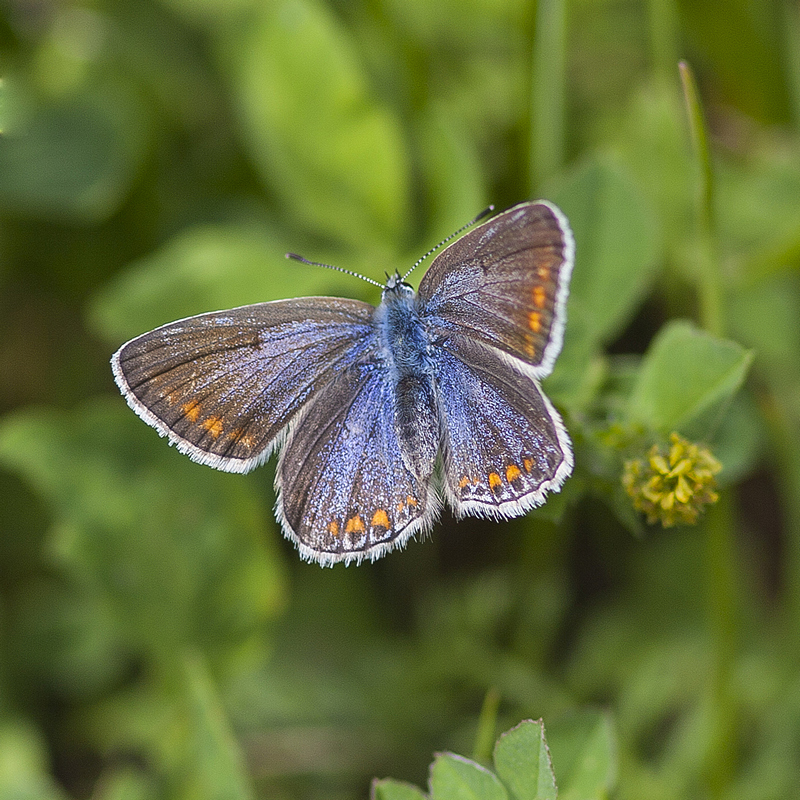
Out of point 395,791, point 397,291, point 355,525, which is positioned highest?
point 397,291

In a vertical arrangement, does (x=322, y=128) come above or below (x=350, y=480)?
above

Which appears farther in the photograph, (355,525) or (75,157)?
(75,157)

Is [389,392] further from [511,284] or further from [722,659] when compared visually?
[722,659]

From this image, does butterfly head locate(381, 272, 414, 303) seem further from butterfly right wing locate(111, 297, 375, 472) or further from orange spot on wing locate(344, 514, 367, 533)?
orange spot on wing locate(344, 514, 367, 533)

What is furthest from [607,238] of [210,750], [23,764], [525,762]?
[23,764]

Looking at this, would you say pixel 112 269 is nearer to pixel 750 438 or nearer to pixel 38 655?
pixel 38 655

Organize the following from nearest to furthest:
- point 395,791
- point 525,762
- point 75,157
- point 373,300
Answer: point 525,762
point 395,791
point 373,300
point 75,157

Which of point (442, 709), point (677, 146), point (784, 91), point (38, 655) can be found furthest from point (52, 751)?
point (784, 91)
